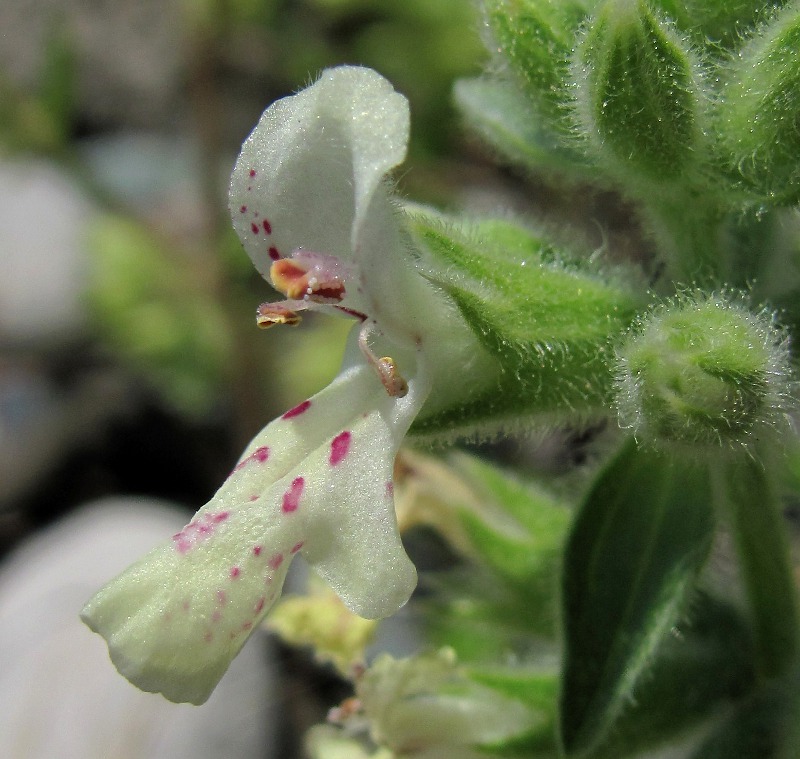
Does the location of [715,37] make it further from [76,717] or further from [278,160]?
[76,717]

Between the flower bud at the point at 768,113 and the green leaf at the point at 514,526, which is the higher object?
the flower bud at the point at 768,113

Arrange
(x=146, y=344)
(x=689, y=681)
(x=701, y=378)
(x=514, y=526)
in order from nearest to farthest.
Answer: (x=701, y=378), (x=689, y=681), (x=514, y=526), (x=146, y=344)

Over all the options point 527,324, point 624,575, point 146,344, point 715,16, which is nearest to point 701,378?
point 527,324

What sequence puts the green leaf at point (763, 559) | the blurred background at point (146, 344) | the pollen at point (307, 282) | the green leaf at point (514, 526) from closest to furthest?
the pollen at point (307, 282), the green leaf at point (763, 559), the green leaf at point (514, 526), the blurred background at point (146, 344)

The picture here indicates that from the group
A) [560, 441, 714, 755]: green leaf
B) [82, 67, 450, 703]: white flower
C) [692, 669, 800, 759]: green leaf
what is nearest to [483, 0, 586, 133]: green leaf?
[82, 67, 450, 703]: white flower

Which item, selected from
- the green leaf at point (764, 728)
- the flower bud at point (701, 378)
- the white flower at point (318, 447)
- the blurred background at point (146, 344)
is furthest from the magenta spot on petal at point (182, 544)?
the blurred background at point (146, 344)

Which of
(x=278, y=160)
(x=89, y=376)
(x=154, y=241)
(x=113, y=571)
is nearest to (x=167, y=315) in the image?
(x=154, y=241)

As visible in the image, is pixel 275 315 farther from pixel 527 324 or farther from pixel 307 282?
pixel 527 324

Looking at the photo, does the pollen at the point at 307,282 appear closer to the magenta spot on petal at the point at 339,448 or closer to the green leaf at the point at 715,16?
the magenta spot on petal at the point at 339,448
